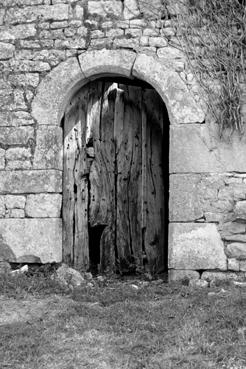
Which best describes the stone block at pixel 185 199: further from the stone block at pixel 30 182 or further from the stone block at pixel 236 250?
the stone block at pixel 30 182

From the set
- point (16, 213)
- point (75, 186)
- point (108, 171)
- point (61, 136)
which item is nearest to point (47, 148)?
point (61, 136)

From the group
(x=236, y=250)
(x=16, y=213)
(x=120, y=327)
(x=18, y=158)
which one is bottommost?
(x=120, y=327)

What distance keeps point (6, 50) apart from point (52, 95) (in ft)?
2.47

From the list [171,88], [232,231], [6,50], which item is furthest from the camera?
[6,50]

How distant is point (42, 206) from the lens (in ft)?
21.1

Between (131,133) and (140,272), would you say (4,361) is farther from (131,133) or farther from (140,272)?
(131,133)

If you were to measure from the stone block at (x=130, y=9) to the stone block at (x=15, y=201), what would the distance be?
7.44 ft

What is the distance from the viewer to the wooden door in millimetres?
6863

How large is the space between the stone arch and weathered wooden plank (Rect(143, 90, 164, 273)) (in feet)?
2.41

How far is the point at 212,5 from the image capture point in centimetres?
635

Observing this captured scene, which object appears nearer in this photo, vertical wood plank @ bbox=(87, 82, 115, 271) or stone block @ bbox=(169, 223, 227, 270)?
stone block @ bbox=(169, 223, 227, 270)

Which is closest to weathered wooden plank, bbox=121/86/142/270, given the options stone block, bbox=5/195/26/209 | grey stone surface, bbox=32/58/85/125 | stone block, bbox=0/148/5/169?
grey stone surface, bbox=32/58/85/125

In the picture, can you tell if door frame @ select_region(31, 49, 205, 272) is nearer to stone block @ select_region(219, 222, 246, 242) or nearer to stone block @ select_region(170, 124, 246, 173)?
stone block @ select_region(170, 124, 246, 173)

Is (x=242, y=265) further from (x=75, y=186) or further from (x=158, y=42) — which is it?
(x=158, y=42)
